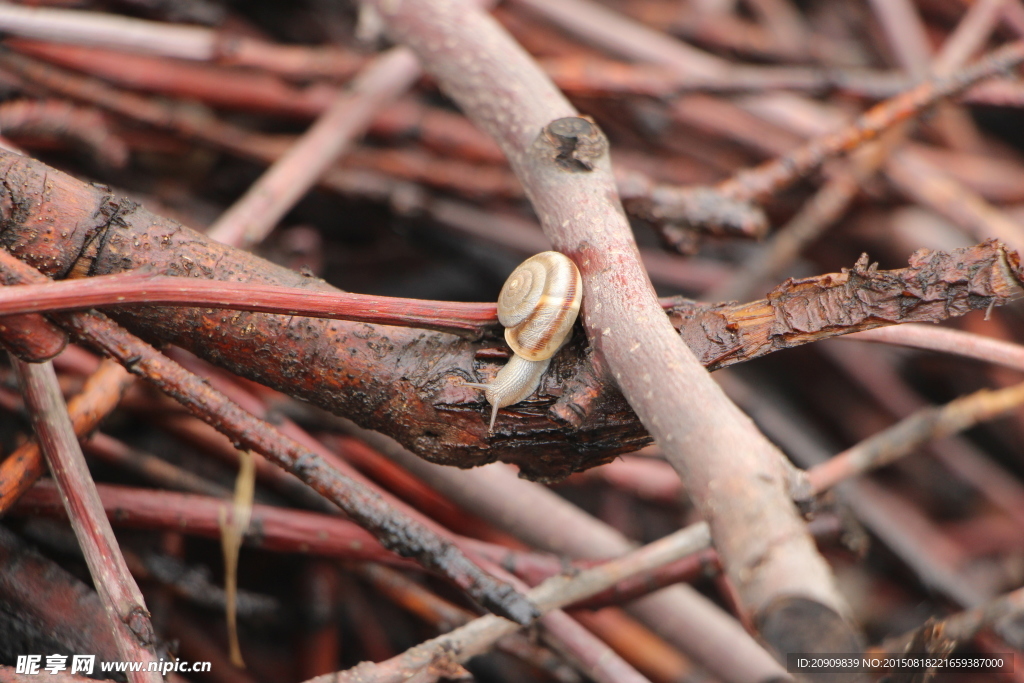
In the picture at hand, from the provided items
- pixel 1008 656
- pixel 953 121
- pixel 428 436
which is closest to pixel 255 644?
pixel 428 436

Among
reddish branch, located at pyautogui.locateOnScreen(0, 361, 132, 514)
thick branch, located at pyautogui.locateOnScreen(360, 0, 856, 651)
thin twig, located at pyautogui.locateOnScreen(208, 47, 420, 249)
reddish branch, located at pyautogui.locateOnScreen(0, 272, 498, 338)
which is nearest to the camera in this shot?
thick branch, located at pyautogui.locateOnScreen(360, 0, 856, 651)

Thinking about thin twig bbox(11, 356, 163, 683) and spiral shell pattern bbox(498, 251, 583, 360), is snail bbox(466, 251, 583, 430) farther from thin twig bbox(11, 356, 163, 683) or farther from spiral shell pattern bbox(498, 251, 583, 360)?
thin twig bbox(11, 356, 163, 683)

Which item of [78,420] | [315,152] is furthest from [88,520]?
[315,152]

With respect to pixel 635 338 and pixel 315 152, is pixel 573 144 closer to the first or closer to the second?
pixel 635 338

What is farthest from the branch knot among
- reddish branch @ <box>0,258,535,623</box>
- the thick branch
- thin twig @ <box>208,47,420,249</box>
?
thin twig @ <box>208,47,420,249</box>

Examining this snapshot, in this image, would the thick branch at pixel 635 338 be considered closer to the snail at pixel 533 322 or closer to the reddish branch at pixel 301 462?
the snail at pixel 533 322

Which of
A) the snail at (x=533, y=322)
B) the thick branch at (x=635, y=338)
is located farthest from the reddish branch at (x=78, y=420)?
the thick branch at (x=635, y=338)

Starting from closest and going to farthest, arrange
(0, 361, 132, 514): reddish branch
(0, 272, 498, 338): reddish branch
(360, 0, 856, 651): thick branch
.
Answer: (360, 0, 856, 651): thick branch, (0, 272, 498, 338): reddish branch, (0, 361, 132, 514): reddish branch

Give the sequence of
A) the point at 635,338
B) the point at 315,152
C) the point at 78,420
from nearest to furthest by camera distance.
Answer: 1. the point at 635,338
2. the point at 78,420
3. the point at 315,152
